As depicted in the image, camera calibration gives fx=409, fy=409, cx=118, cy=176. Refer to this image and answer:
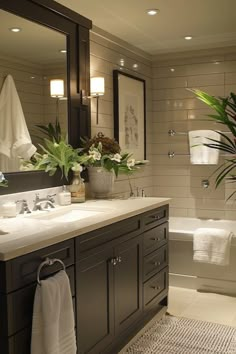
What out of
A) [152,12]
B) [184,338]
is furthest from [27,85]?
[184,338]

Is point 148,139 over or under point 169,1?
under

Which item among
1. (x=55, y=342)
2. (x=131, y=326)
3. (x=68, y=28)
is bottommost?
(x=131, y=326)

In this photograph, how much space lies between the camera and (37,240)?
1.78 meters

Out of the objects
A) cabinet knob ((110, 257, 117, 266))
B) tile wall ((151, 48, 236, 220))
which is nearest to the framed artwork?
tile wall ((151, 48, 236, 220))

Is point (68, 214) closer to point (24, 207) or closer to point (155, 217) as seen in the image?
point (24, 207)

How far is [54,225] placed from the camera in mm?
2098

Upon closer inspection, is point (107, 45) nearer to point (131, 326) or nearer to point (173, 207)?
point (173, 207)

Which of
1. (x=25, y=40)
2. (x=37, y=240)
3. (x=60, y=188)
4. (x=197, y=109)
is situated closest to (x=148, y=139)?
(x=197, y=109)

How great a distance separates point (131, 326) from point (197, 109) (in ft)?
8.39

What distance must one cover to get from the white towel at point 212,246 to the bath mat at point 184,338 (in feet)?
2.19

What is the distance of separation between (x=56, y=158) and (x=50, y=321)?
138 centimetres

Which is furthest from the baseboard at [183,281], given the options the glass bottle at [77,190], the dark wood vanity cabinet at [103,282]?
the glass bottle at [77,190]

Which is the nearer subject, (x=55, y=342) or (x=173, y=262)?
(x=55, y=342)

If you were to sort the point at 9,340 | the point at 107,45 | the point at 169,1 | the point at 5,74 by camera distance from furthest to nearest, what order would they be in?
the point at 107,45, the point at 169,1, the point at 5,74, the point at 9,340
